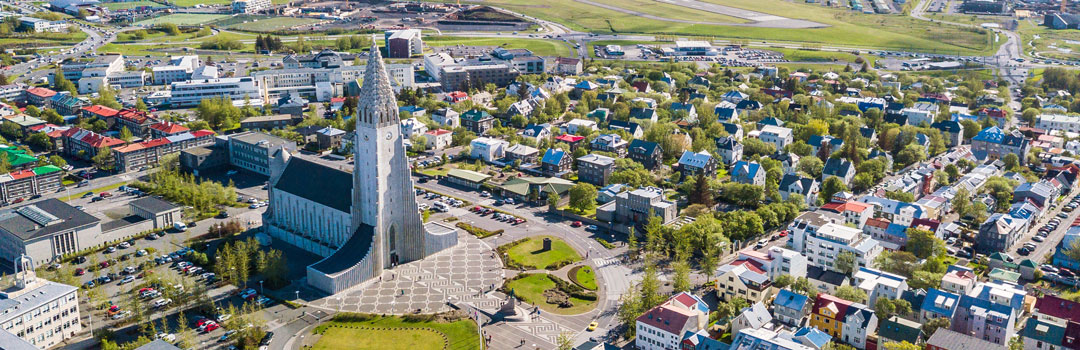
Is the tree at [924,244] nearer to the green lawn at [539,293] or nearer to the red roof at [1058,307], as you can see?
the red roof at [1058,307]

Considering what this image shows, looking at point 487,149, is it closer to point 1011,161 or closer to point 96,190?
point 96,190

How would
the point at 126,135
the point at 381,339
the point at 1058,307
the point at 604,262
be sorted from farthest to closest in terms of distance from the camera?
the point at 126,135 → the point at 604,262 → the point at 1058,307 → the point at 381,339

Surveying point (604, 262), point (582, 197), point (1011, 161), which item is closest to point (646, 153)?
point (582, 197)

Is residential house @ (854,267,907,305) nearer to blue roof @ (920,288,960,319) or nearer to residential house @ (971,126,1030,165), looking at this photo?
blue roof @ (920,288,960,319)

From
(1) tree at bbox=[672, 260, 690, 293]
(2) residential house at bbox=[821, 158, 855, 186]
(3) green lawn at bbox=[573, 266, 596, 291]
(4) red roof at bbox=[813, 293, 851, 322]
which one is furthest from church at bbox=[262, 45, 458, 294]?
(2) residential house at bbox=[821, 158, 855, 186]

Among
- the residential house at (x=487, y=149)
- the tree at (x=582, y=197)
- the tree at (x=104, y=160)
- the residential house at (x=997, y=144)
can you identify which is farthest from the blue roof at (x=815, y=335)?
the tree at (x=104, y=160)

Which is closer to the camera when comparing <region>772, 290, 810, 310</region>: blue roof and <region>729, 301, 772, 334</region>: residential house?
<region>729, 301, 772, 334</region>: residential house

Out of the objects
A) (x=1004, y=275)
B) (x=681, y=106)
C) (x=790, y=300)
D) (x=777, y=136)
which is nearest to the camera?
(x=790, y=300)
